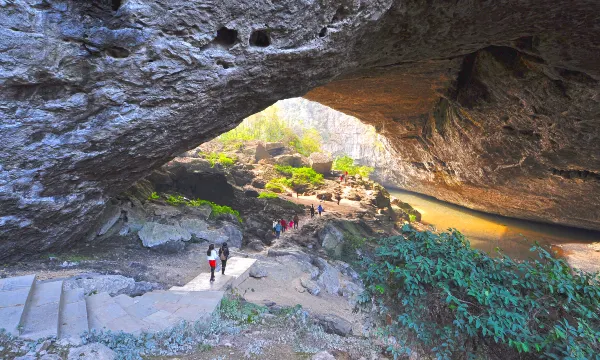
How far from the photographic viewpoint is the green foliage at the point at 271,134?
41.3 meters

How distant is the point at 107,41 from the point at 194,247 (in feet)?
24.4

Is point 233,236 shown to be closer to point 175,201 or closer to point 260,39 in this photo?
point 175,201

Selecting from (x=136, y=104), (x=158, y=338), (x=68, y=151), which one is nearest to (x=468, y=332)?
(x=158, y=338)

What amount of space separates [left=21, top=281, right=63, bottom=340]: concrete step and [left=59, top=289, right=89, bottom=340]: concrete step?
103 millimetres

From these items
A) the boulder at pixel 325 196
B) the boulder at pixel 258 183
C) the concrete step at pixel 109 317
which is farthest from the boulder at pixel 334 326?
the boulder at pixel 258 183

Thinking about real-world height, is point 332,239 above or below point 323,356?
below

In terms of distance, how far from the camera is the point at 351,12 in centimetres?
672

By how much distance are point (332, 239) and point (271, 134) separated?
3155 cm

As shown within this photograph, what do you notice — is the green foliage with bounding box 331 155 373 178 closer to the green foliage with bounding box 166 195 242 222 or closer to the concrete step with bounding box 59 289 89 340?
the green foliage with bounding box 166 195 242 222

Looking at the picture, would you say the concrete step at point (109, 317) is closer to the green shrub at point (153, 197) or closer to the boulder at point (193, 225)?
the boulder at point (193, 225)

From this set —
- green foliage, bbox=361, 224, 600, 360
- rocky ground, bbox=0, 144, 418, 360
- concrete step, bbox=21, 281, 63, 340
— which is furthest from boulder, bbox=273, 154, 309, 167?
green foliage, bbox=361, 224, 600, 360

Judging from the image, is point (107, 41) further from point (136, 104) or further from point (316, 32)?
point (316, 32)

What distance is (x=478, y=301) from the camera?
161 inches

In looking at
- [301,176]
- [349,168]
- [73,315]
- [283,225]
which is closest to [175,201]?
[283,225]
